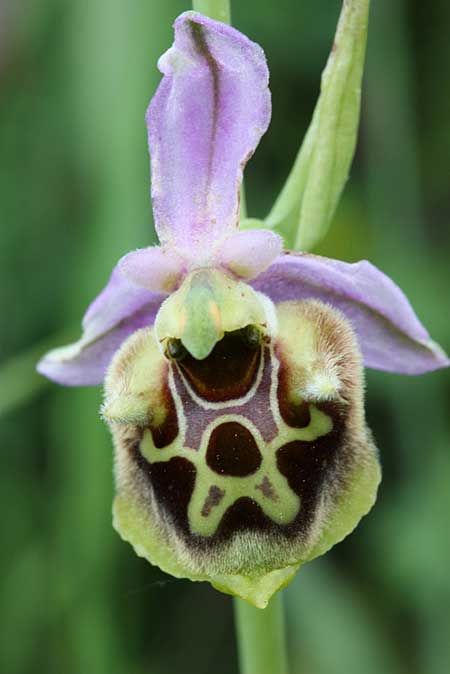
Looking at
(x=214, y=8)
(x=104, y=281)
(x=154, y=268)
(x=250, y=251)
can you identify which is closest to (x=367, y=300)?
(x=250, y=251)

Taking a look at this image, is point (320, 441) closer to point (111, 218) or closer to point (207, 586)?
point (111, 218)

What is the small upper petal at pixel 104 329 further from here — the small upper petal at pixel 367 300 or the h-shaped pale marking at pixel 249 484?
the h-shaped pale marking at pixel 249 484

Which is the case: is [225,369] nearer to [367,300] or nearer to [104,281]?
[367,300]

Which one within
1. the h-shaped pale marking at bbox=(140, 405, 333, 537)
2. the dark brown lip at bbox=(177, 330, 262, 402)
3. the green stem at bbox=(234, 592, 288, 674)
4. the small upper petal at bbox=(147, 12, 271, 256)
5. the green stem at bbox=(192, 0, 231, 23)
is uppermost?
the green stem at bbox=(192, 0, 231, 23)

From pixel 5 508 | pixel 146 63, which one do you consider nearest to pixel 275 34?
pixel 146 63

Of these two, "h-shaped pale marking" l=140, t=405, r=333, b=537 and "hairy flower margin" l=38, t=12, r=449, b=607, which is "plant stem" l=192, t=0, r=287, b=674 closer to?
"hairy flower margin" l=38, t=12, r=449, b=607

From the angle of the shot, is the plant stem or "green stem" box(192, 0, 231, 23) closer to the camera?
"green stem" box(192, 0, 231, 23)

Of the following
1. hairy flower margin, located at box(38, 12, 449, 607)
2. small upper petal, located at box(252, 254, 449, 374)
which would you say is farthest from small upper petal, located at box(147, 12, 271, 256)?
small upper petal, located at box(252, 254, 449, 374)
